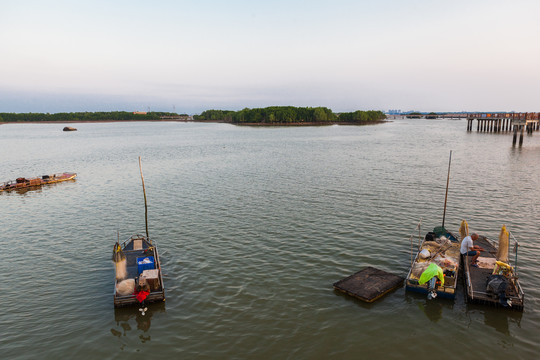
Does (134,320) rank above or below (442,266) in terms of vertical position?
below

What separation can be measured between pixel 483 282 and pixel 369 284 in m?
6.48

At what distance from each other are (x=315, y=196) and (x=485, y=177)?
28.4 m

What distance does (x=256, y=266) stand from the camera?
22984mm

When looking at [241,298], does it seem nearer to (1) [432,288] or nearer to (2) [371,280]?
(2) [371,280]

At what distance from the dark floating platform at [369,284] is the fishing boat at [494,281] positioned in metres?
3.95

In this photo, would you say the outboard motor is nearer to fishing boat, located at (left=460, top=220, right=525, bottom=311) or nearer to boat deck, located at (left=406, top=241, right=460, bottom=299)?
fishing boat, located at (left=460, top=220, right=525, bottom=311)

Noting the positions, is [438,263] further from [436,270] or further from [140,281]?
[140,281]

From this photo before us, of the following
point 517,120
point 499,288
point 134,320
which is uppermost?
point 517,120

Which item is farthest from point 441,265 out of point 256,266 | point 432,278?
point 256,266

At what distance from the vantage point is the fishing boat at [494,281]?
17281 mm

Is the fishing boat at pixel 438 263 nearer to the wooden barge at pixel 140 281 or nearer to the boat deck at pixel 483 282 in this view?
the boat deck at pixel 483 282

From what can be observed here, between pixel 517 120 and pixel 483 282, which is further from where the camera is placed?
pixel 517 120

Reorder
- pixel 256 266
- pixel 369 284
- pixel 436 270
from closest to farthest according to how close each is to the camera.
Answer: pixel 436 270 < pixel 369 284 < pixel 256 266

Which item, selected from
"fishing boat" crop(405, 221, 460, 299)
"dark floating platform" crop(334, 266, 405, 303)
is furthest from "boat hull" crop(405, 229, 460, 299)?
"dark floating platform" crop(334, 266, 405, 303)
